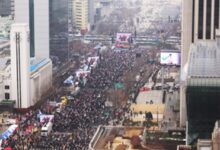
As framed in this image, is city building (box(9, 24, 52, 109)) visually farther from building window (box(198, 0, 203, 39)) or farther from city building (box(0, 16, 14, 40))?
city building (box(0, 16, 14, 40))

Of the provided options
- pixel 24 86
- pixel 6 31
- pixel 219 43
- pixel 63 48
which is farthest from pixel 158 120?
pixel 6 31

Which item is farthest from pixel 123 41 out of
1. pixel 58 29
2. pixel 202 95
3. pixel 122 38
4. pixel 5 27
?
pixel 202 95

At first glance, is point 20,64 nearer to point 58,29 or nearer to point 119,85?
point 119,85

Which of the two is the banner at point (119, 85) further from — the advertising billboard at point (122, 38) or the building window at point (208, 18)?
the advertising billboard at point (122, 38)

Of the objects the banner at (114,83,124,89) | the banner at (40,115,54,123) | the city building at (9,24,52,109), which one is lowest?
the banner at (40,115,54,123)

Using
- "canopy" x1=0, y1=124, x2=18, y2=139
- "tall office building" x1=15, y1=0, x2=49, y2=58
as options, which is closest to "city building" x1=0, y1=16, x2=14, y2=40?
"tall office building" x1=15, y1=0, x2=49, y2=58

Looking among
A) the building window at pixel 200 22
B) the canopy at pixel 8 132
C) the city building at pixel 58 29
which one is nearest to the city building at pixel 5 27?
the city building at pixel 58 29

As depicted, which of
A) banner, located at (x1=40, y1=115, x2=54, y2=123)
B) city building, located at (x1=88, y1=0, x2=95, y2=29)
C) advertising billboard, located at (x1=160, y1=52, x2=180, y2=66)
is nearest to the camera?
banner, located at (x1=40, y1=115, x2=54, y2=123)
